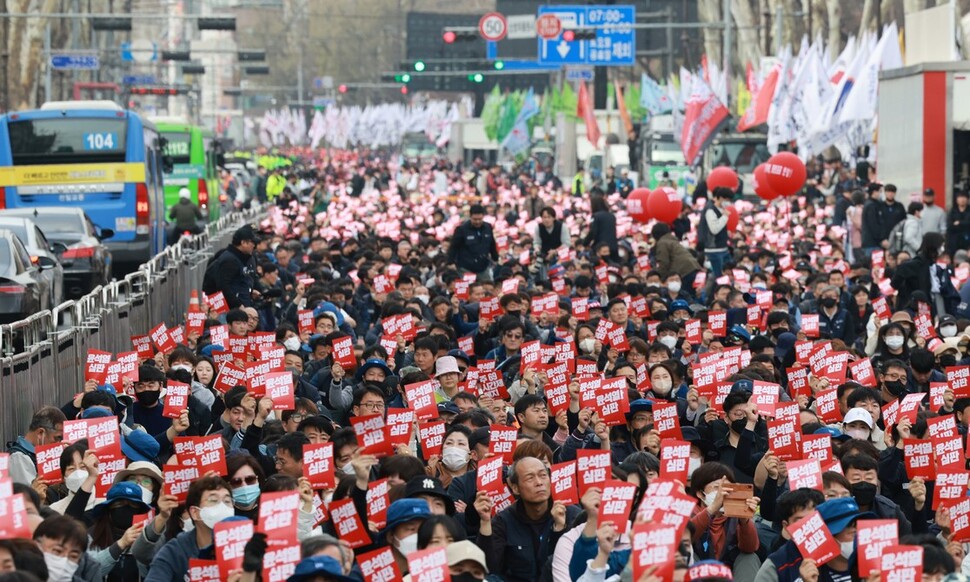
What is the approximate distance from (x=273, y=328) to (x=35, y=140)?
1234 cm

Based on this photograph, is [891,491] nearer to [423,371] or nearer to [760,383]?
[760,383]

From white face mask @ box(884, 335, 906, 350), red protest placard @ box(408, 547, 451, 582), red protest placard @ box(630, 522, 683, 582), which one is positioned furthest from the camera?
white face mask @ box(884, 335, 906, 350)

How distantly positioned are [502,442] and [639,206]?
1972 cm

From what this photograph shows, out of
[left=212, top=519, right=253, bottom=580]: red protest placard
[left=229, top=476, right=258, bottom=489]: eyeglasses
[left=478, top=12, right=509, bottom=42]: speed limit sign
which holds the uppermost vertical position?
[left=478, top=12, right=509, bottom=42]: speed limit sign

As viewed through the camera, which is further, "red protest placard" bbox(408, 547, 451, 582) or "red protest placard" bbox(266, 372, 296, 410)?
"red protest placard" bbox(266, 372, 296, 410)

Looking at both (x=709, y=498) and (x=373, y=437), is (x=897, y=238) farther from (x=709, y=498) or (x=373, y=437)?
(x=709, y=498)

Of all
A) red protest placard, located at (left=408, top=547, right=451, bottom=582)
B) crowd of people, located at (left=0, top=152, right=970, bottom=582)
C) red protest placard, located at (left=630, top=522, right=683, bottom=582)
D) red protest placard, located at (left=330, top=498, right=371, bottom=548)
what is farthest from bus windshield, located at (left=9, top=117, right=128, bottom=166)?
red protest placard, located at (left=630, top=522, right=683, bottom=582)

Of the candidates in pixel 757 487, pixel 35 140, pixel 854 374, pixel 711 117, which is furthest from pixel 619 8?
pixel 757 487

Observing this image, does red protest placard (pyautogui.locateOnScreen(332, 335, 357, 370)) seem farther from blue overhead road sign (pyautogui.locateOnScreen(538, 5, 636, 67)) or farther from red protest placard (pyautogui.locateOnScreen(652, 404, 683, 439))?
blue overhead road sign (pyautogui.locateOnScreen(538, 5, 636, 67))

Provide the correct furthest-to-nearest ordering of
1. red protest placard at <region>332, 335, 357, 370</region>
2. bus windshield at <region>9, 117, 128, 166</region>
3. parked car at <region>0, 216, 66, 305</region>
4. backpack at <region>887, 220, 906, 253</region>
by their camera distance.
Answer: bus windshield at <region>9, 117, 128, 166</region>, backpack at <region>887, 220, 906, 253</region>, parked car at <region>0, 216, 66, 305</region>, red protest placard at <region>332, 335, 357, 370</region>

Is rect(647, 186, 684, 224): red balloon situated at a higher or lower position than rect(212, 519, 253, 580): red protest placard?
lower

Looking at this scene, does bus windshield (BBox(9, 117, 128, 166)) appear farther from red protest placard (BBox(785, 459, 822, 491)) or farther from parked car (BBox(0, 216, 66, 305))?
red protest placard (BBox(785, 459, 822, 491))

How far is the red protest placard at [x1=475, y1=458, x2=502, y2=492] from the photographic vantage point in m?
9.33

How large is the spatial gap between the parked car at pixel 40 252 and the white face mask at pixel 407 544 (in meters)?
12.0
